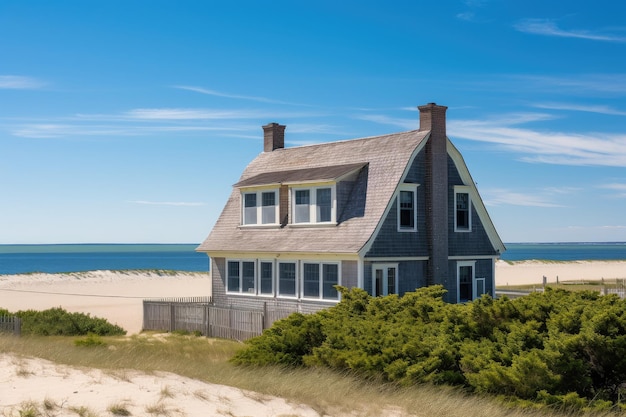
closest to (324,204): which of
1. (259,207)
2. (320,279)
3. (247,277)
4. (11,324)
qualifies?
(320,279)

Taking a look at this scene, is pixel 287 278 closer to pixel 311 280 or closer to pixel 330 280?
pixel 311 280

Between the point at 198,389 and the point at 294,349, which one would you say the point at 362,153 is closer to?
the point at 294,349

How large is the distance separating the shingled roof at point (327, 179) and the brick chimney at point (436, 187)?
0.67 m

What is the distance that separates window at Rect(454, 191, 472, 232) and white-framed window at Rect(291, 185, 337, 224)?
5.78 m

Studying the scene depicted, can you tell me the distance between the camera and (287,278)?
31.2 metres

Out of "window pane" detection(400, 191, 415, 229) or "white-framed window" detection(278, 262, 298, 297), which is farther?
"white-framed window" detection(278, 262, 298, 297)

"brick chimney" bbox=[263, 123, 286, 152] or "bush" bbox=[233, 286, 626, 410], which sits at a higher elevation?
"brick chimney" bbox=[263, 123, 286, 152]

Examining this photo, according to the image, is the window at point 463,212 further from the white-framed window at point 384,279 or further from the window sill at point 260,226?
the window sill at point 260,226

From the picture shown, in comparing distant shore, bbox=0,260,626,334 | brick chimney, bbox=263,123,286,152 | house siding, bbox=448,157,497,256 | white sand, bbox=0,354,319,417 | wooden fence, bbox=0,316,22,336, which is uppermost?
brick chimney, bbox=263,123,286,152

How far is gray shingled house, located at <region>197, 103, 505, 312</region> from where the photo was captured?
2911 cm

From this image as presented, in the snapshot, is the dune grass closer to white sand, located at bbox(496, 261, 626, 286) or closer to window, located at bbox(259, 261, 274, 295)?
window, located at bbox(259, 261, 274, 295)

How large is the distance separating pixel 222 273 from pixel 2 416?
23.3 metres

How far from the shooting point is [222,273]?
3434 cm

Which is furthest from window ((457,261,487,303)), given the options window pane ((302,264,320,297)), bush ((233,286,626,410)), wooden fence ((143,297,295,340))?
→ bush ((233,286,626,410))
